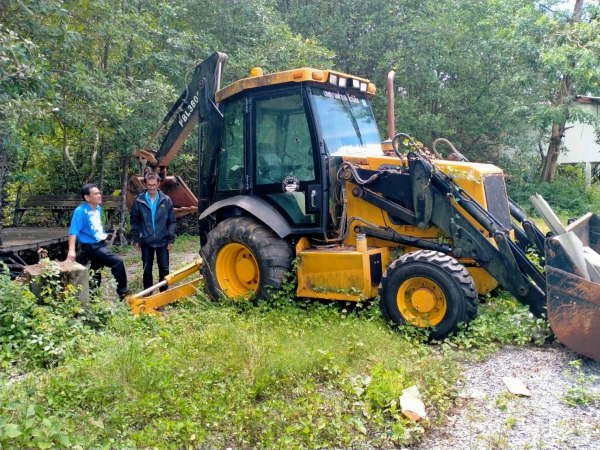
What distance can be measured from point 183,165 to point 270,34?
3.91 meters

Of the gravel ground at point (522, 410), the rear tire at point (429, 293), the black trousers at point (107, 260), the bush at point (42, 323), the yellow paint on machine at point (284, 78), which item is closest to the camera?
the gravel ground at point (522, 410)

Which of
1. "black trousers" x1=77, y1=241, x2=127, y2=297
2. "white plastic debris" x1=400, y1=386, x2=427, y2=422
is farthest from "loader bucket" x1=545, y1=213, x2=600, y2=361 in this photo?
"black trousers" x1=77, y1=241, x2=127, y2=297

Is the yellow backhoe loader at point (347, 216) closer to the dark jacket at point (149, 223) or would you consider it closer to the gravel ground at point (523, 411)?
the gravel ground at point (523, 411)

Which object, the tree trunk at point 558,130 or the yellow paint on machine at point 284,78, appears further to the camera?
the tree trunk at point 558,130

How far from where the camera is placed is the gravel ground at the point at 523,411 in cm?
318

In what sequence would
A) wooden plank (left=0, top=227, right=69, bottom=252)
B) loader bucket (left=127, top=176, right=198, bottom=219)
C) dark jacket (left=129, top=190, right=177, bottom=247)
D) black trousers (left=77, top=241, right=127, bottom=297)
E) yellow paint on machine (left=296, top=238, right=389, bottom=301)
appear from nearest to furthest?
yellow paint on machine (left=296, top=238, right=389, bottom=301)
black trousers (left=77, top=241, right=127, bottom=297)
dark jacket (left=129, top=190, right=177, bottom=247)
loader bucket (left=127, top=176, right=198, bottom=219)
wooden plank (left=0, top=227, right=69, bottom=252)

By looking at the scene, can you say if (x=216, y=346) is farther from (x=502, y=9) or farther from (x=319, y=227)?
(x=502, y=9)

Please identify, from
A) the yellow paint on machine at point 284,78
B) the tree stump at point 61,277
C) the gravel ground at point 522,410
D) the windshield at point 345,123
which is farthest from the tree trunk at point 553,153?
the tree stump at point 61,277

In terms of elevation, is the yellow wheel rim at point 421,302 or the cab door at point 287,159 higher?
the cab door at point 287,159

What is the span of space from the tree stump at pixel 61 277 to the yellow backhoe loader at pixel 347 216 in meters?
0.73

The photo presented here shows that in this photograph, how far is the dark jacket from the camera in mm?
6445

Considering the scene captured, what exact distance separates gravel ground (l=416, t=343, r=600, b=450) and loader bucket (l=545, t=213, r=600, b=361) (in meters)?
0.21

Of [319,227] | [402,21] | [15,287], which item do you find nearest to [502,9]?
[402,21]

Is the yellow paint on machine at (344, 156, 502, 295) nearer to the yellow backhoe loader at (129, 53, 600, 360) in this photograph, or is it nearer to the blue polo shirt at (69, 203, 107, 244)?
the yellow backhoe loader at (129, 53, 600, 360)
